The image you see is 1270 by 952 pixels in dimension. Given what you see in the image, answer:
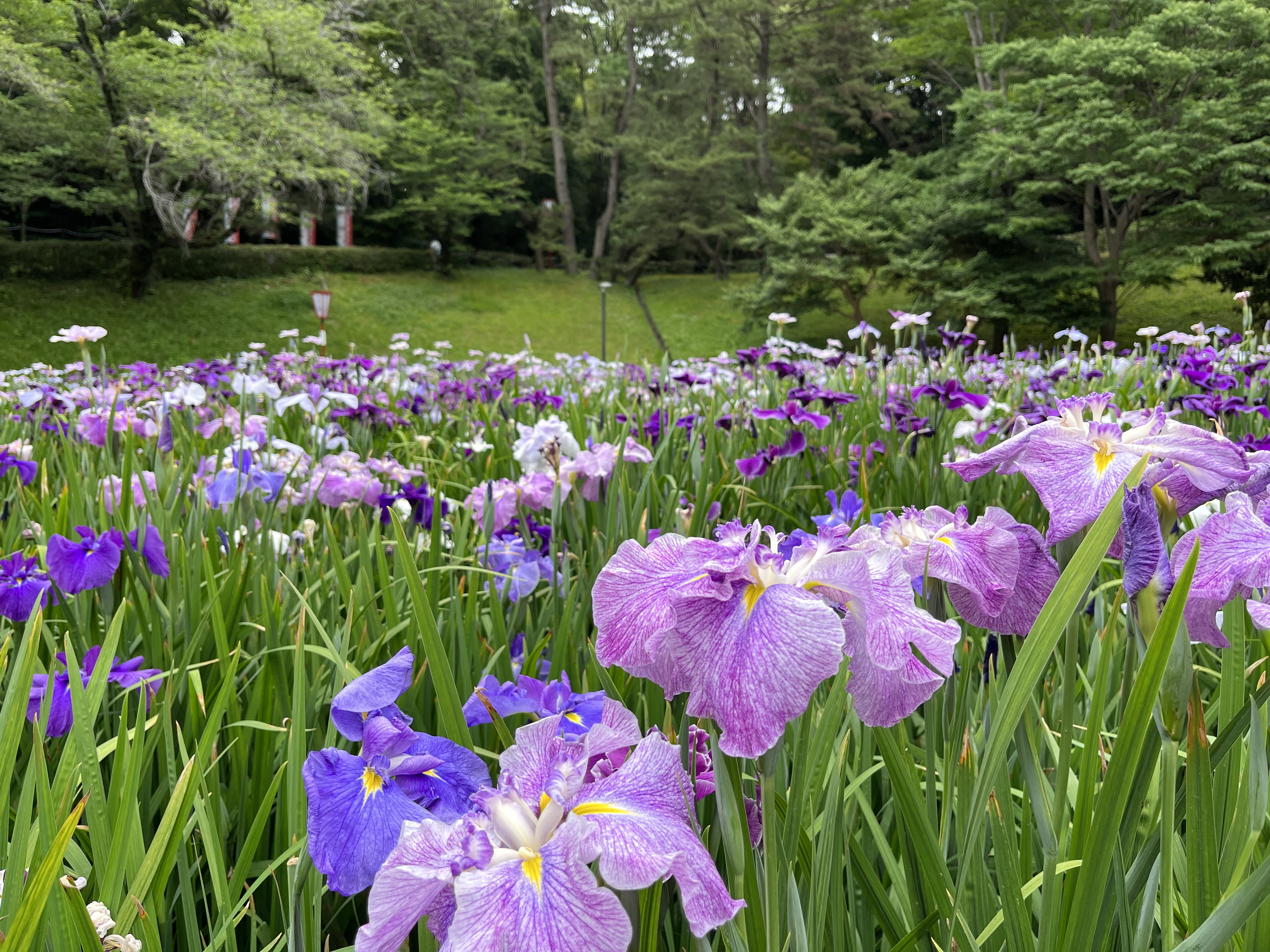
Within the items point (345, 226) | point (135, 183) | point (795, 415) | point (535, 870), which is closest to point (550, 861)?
point (535, 870)

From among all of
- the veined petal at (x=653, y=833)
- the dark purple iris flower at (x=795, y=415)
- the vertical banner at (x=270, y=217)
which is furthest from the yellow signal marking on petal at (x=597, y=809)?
the vertical banner at (x=270, y=217)

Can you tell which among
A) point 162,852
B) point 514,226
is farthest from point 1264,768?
point 514,226

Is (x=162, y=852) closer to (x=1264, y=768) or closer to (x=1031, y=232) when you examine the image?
(x=1264, y=768)

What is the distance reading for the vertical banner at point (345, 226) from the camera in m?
28.6

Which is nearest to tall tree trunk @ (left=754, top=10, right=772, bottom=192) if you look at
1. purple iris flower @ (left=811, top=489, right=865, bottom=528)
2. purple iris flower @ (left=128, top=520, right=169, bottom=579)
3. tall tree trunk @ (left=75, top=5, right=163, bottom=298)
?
tall tree trunk @ (left=75, top=5, right=163, bottom=298)

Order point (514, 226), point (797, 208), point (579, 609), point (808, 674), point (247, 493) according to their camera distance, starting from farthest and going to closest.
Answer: point (514, 226) < point (797, 208) < point (247, 493) < point (579, 609) < point (808, 674)

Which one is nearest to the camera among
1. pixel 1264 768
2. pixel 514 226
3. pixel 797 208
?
pixel 1264 768

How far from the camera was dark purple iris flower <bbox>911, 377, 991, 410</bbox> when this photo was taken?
8.55 feet

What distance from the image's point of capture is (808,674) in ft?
1.51

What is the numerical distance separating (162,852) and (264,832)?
0.44 m

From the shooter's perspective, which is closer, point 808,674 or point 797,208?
point 808,674

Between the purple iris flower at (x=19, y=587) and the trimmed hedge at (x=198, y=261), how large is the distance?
75.4 ft

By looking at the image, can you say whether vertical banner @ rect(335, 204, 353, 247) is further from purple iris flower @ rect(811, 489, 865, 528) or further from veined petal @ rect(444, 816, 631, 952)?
veined petal @ rect(444, 816, 631, 952)

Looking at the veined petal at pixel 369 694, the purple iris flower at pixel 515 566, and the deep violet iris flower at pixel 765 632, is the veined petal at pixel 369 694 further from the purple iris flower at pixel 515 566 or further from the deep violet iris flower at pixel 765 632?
the purple iris flower at pixel 515 566
